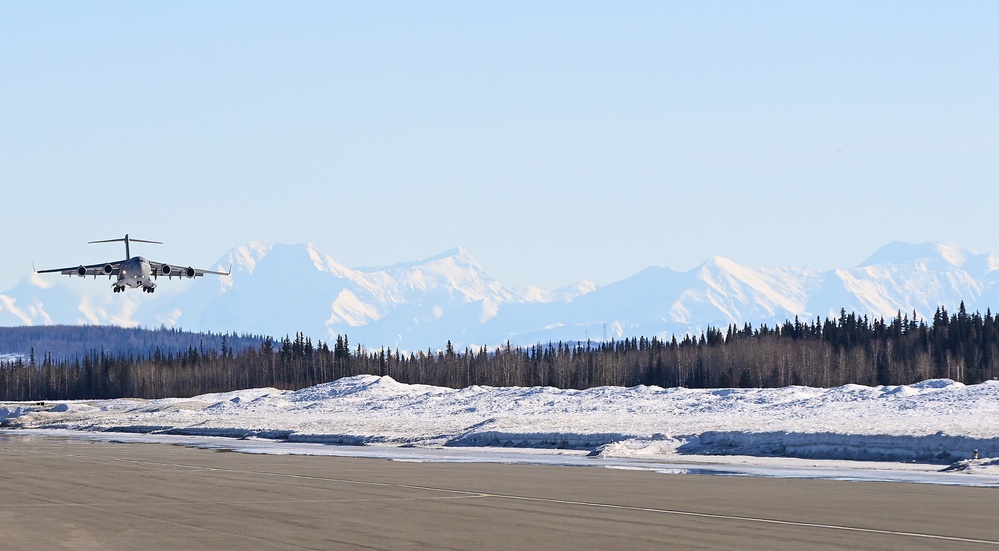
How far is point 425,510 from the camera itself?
2786 cm

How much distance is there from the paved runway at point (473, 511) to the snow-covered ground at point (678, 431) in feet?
21.2

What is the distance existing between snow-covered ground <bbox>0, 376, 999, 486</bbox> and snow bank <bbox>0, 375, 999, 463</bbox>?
0.09m

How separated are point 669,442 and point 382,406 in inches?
3022

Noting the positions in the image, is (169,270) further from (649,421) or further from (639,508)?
(639,508)

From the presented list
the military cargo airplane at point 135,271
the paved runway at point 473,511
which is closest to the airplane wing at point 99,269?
the military cargo airplane at point 135,271

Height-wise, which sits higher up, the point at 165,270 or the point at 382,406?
the point at 165,270

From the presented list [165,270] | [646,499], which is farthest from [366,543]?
[165,270]

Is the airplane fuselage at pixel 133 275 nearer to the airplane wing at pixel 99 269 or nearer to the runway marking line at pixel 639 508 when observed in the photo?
the airplane wing at pixel 99 269

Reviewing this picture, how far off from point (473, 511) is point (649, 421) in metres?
48.9

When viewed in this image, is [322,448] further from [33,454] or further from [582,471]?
[582,471]

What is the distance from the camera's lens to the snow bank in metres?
49.1

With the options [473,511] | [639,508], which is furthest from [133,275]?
[639,508]

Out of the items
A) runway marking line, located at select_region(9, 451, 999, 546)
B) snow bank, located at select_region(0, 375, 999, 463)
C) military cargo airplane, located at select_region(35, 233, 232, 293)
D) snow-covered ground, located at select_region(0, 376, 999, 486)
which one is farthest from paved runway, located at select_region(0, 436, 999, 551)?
military cargo airplane, located at select_region(35, 233, 232, 293)

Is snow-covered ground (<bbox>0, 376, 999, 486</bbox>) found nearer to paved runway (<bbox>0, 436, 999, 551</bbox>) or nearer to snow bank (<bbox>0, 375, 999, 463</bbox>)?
snow bank (<bbox>0, 375, 999, 463</bbox>)
